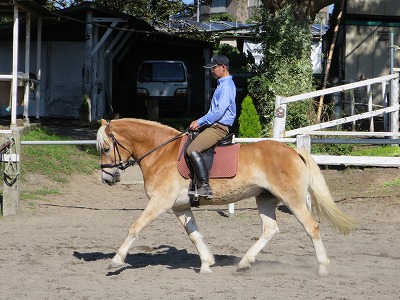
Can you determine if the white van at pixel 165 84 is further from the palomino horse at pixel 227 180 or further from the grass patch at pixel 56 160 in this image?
the palomino horse at pixel 227 180

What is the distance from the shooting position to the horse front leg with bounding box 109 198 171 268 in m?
8.93

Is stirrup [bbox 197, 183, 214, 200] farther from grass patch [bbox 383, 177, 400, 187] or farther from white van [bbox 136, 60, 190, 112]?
white van [bbox 136, 60, 190, 112]

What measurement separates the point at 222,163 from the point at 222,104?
694 millimetres

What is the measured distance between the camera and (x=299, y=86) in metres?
22.3

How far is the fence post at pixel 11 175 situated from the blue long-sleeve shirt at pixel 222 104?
4723 mm

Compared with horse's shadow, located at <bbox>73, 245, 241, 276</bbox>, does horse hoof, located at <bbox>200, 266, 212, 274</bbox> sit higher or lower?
higher

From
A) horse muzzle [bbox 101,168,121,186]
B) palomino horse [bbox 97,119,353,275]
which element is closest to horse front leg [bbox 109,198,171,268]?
palomino horse [bbox 97,119,353,275]

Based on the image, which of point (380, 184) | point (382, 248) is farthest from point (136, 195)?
point (382, 248)

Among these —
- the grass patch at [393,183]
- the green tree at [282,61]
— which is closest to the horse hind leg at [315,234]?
the grass patch at [393,183]

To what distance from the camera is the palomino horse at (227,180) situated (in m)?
9.27

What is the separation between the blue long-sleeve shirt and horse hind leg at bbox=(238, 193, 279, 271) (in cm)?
111

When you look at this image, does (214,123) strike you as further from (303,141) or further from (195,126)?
(303,141)

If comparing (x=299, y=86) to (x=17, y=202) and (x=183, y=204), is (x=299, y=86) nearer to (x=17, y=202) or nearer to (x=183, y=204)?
(x=17, y=202)

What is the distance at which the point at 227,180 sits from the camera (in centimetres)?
938
